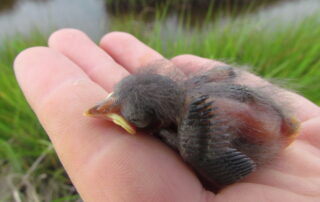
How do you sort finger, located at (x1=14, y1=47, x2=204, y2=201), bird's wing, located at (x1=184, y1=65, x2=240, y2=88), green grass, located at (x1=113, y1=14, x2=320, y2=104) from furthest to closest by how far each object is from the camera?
green grass, located at (x1=113, y1=14, x2=320, y2=104) < bird's wing, located at (x1=184, y1=65, x2=240, y2=88) < finger, located at (x1=14, y1=47, x2=204, y2=201)

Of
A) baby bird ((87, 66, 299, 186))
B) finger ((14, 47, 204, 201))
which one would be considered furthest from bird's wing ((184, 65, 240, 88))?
finger ((14, 47, 204, 201))

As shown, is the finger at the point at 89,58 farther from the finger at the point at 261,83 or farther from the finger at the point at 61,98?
the finger at the point at 261,83

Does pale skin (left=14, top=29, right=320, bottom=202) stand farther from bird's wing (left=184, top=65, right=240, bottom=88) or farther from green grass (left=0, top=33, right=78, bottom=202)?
green grass (left=0, top=33, right=78, bottom=202)

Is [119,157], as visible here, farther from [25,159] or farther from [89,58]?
[25,159]

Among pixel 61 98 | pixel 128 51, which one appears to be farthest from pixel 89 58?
pixel 61 98

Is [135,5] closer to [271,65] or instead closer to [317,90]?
[271,65]

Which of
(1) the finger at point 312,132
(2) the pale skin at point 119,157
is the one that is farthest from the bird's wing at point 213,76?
(1) the finger at point 312,132

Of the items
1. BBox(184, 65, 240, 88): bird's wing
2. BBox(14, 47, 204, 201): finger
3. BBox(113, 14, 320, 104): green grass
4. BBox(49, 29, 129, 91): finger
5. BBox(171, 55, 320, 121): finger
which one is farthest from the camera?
BBox(113, 14, 320, 104): green grass
